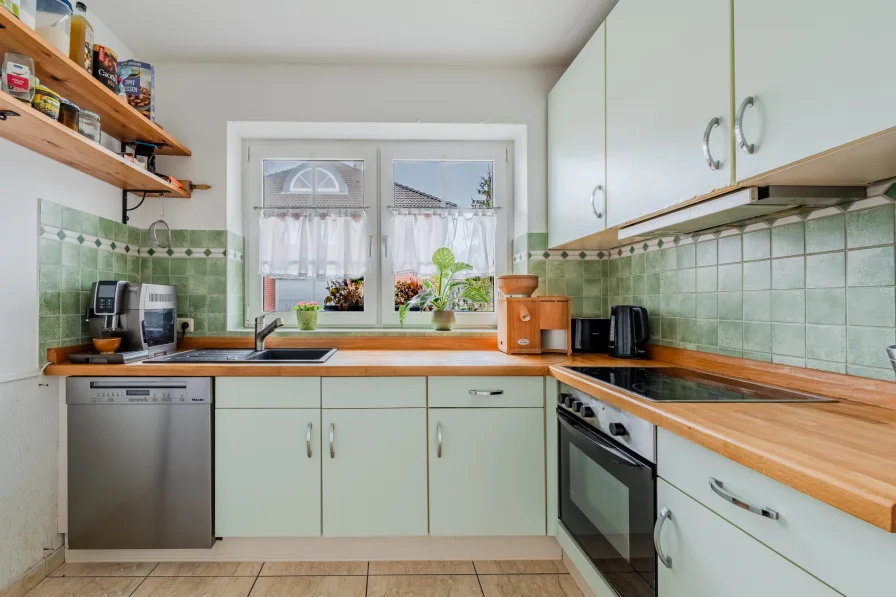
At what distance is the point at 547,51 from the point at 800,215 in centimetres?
154

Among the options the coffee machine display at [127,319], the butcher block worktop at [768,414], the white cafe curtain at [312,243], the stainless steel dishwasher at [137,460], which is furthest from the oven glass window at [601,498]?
the coffee machine display at [127,319]

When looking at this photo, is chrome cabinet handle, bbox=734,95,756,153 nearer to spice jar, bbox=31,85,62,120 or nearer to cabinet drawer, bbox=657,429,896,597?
cabinet drawer, bbox=657,429,896,597

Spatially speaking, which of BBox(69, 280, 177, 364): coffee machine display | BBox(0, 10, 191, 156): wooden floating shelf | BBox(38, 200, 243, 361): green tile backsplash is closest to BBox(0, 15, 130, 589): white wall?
BBox(38, 200, 243, 361): green tile backsplash

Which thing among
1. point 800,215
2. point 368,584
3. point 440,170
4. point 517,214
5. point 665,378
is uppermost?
point 440,170

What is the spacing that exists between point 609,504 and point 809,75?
1.25m

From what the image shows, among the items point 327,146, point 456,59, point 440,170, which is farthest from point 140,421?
point 456,59

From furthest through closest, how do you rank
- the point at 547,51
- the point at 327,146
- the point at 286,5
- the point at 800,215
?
the point at 327,146 → the point at 547,51 → the point at 286,5 → the point at 800,215

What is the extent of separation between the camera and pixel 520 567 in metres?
1.98

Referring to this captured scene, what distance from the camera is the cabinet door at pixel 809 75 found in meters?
0.85

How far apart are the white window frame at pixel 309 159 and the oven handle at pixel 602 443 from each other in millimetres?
1409

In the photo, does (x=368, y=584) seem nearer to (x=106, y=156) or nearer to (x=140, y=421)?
(x=140, y=421)

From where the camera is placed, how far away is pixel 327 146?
277cm

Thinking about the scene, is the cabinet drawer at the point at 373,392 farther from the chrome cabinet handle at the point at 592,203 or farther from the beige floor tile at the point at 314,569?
the chrome cabinet handle at the point at 592,203

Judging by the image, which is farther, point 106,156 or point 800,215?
point 106,156
